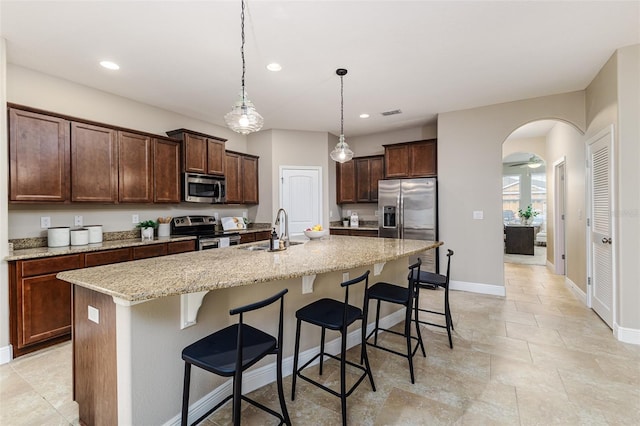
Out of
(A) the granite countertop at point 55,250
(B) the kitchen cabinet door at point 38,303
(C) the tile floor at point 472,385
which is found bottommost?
(C) the tile floor at point 472,385

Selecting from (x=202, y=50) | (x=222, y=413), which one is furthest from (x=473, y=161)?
(x=222, y=413)

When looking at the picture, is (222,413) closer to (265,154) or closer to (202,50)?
(202,50)

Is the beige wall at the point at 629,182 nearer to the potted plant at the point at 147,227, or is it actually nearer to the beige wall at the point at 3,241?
the potted plant at the point at 147,227

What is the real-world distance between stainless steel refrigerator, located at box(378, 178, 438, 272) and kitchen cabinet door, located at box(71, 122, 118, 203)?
397 centimetres

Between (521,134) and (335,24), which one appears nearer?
(335,24)

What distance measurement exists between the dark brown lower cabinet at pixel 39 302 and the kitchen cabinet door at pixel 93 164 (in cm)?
76

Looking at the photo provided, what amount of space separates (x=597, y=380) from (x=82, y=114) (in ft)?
18.4

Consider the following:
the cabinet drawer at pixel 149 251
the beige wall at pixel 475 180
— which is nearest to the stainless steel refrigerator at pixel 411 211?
the beige wall at pixel 475 180

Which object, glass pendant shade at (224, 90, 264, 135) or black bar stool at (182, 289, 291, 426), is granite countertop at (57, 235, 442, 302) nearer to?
black bar stool at (182, 289, 291, 426)

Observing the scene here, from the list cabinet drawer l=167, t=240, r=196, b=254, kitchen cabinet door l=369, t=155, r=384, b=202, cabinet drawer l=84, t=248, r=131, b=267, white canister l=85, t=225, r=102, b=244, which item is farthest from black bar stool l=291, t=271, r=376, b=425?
kitchen cabinet door l=369, t=155, r=384, b=202

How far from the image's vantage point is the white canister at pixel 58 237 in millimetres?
3020

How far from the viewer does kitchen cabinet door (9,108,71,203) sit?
8.81ft

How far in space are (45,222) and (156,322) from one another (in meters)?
2.66

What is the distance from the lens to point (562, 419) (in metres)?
1.79
